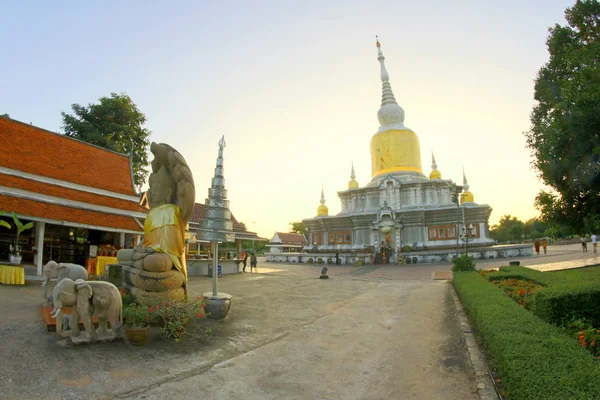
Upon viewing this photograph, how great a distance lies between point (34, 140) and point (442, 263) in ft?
94.1

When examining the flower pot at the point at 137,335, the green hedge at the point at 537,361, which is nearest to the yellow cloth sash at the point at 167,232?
the flower pot at the point at 137,335

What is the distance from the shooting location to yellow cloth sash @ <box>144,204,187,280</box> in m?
8.54

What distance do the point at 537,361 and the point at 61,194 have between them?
Result: 680 inches

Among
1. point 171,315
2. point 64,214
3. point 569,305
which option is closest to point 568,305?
point 569,305

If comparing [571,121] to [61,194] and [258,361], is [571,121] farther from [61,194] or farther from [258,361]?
[61,194]

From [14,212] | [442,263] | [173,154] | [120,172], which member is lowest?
[442,263]

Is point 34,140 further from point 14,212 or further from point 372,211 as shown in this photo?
point 372,211

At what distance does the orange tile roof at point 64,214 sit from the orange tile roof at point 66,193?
2.34 feet

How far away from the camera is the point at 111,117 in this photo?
29.3 m

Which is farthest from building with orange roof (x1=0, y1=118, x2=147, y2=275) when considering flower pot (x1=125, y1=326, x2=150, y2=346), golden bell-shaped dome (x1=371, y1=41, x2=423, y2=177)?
golden bell-shaped dome (x1=371, y1=41, x2=423, y2=177)

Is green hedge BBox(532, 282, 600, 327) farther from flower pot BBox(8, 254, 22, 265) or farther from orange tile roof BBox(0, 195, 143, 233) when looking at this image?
flower pot BBox(8, 254, 22, 265)

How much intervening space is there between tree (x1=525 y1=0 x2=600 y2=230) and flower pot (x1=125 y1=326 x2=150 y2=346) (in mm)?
13184

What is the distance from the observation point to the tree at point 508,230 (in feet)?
245

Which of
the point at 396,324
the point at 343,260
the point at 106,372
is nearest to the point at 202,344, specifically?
the point at 106,372
